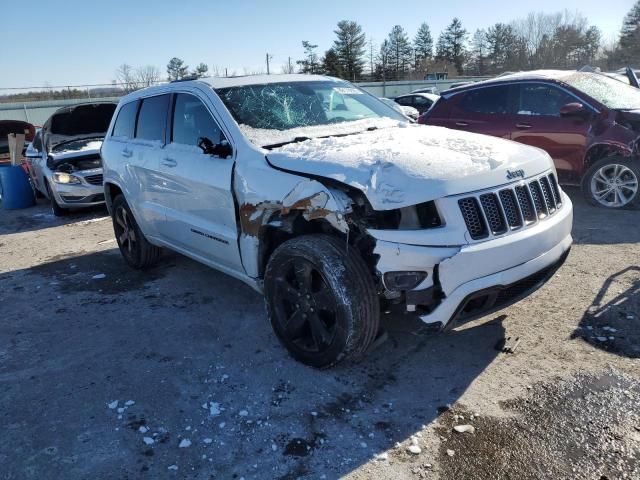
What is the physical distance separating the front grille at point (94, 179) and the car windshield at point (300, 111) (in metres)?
5.66

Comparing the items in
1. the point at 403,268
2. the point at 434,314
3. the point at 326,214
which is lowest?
the point at 434,314

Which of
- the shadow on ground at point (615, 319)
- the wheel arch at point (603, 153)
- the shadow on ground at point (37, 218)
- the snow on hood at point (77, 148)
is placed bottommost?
the shadow on ground at point (37, 218)

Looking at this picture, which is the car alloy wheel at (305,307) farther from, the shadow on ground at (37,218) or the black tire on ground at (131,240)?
the shadow on ground at (37,218)

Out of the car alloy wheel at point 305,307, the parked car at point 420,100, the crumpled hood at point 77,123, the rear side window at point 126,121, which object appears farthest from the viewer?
the parked car at point 420,100

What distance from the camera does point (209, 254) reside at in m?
4.24

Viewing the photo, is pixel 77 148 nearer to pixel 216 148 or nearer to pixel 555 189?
pixel 216 148

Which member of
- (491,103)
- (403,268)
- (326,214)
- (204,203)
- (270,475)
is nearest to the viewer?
(270,475)

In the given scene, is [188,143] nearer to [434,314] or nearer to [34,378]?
[34,378]

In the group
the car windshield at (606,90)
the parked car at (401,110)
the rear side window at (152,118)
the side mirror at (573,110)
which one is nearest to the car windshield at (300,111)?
the parked car at (401,110)

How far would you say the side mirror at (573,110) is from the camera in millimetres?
6422

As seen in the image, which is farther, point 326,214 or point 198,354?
point 198,354

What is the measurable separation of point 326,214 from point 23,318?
10.8ft

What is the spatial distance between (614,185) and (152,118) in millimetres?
5545

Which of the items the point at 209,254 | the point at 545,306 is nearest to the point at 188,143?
the point at 209,254
